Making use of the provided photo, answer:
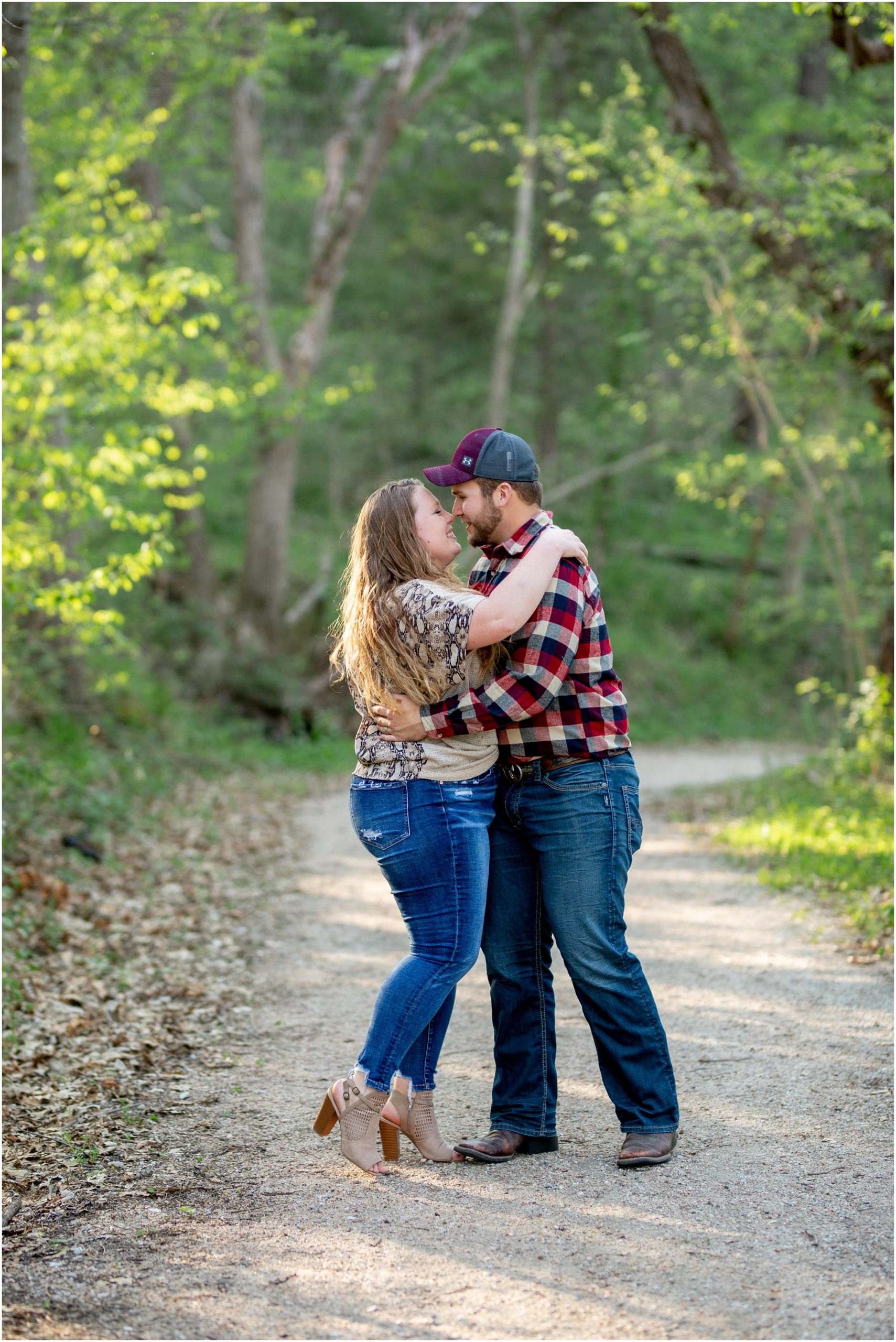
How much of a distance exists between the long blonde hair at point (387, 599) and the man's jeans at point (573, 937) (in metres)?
0.49

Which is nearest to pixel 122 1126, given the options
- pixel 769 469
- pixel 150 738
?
pixel 150 738

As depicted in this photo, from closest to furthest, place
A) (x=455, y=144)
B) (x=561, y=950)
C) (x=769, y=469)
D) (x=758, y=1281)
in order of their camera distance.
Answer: (x=758, y=1281), (x=561, y=950), (x=769, y=469), (x=455, y=144)

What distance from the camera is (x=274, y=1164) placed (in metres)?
3.75

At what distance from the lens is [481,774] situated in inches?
142

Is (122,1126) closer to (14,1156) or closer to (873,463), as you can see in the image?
(14,1156)

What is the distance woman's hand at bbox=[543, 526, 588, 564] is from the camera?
354 centimetres

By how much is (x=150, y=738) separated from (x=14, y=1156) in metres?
9.29

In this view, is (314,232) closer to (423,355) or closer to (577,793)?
(423,355)

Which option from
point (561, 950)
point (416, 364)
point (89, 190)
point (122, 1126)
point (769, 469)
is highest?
point (416, 364)

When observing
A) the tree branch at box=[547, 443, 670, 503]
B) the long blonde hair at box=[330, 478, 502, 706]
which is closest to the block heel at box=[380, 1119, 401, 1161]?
the long blonde hair at box=[330, 478, 502, 706]

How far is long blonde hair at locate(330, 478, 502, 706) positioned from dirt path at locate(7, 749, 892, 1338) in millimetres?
1484

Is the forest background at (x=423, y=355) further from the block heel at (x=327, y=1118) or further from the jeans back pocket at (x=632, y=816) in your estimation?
the block heel at (x=327, y=1118)

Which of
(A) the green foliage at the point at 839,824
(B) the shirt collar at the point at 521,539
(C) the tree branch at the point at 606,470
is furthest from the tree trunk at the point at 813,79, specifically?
(B) the shirt collar at the point at 521,539

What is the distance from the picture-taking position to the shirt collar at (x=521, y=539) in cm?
365
